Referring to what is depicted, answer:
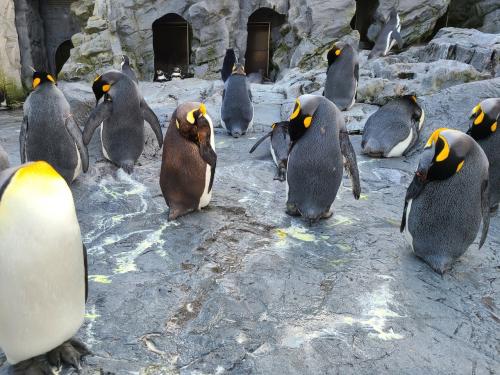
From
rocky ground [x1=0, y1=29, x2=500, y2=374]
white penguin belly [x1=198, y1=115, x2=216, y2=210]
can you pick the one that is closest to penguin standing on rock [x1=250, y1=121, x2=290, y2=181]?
rocky ground [x1=0, y1=29, x2=500, y2=374]

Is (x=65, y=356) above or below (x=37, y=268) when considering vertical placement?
below

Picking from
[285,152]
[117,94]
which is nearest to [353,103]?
[285,152]

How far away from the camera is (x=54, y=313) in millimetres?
1529

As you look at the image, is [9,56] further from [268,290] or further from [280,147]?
[268,290]

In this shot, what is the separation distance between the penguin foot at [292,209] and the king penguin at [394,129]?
199 centimetres

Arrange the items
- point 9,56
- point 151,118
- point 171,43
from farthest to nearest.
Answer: point 171,43 < point 9,56 < point 151,118

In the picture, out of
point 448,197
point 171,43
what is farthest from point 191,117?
point 171,43

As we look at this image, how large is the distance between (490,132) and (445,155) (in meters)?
1.23

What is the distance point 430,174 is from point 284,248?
972 millimetres

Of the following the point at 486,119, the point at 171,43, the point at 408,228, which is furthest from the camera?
the point at 171,43

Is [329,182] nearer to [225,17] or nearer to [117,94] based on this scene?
[117,94]

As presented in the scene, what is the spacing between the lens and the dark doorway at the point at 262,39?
1288 centimetres

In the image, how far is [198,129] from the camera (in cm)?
302

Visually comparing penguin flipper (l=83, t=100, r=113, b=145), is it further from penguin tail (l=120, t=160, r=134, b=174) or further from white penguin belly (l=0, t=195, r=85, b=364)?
white penguin belly (l=0, t=195, r=85, b=364)
